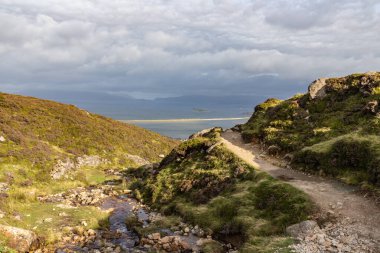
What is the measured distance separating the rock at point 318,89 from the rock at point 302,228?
91.0 ft

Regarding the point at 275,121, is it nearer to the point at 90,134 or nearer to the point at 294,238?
the point at 294,238

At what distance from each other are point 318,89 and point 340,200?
26439 millimetres

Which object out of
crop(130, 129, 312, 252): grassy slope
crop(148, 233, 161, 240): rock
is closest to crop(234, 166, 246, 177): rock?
crop(130, 129, 312, 252): grassy slope

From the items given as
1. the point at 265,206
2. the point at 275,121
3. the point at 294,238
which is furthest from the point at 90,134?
the point at 294,238

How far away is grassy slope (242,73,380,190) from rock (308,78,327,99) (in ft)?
2.39

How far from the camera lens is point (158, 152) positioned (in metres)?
77.0

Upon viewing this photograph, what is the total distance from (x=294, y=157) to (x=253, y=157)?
17.3 feet

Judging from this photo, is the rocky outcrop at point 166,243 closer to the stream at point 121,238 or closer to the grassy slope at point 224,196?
the stream at point 121,238

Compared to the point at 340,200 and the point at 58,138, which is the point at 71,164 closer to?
the point at 58,138

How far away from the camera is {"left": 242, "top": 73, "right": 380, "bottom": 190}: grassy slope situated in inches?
1211

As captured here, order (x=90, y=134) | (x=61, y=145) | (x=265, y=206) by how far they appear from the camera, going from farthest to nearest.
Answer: (x=90, y=134), (x=61, y=145), (x=265, y=206)

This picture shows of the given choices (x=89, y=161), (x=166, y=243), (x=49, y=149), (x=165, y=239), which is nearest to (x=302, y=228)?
(x=166, y=243)

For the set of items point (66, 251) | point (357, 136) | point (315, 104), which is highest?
point (315, 104)

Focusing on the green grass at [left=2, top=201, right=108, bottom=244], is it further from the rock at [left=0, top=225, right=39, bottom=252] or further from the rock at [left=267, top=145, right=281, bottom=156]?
the rock at [left=267, top=145, right=281, bottom=156]
